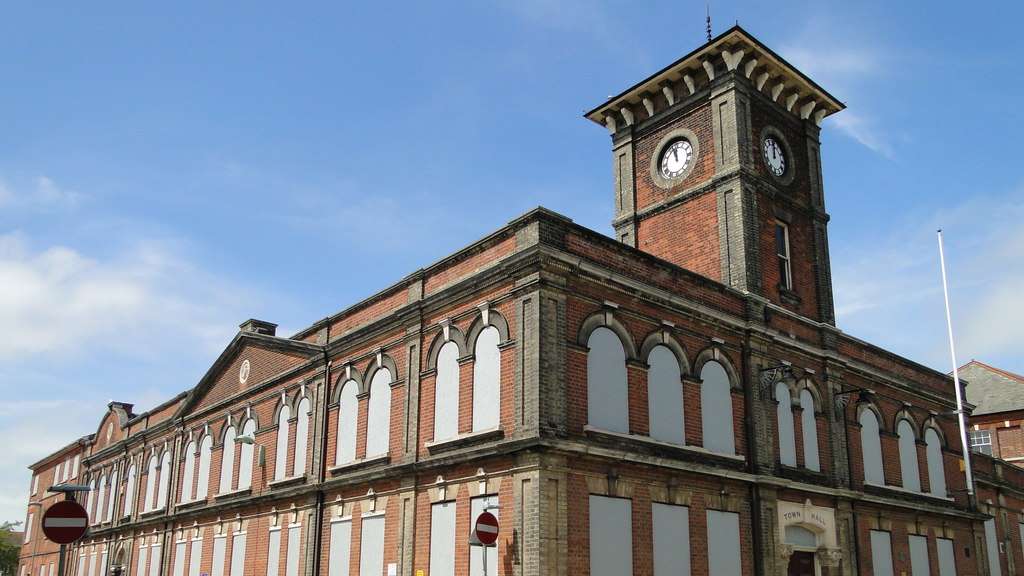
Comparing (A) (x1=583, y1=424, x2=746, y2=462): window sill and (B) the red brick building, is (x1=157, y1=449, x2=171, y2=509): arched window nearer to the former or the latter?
(B) the red brick building

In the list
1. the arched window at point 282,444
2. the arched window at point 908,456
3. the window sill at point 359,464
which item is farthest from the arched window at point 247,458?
the arched window at point 908,456

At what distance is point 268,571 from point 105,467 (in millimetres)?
23871

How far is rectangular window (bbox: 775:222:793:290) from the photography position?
1091 inches

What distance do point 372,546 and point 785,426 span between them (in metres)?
11.7

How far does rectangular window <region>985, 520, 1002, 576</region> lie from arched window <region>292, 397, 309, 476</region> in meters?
24.4

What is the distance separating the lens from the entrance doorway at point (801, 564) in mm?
24075

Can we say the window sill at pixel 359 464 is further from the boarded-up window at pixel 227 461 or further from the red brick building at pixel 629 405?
the boarded-up window at pixel 227 461

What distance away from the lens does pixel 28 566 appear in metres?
60.5

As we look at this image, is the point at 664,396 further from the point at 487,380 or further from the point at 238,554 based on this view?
the point at 238,554

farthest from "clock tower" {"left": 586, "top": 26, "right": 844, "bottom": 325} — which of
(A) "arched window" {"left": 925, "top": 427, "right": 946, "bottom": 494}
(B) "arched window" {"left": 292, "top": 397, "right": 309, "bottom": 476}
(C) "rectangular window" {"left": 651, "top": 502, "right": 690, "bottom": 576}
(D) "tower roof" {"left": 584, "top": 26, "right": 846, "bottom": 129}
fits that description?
(B) "arched window" {"left": 292, "top": 397, "right": 309, "bottom": 476}

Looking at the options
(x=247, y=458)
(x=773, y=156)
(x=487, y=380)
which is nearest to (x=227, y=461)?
(x=247, y=458)

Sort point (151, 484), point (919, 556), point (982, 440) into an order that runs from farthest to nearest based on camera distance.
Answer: point (982, 440) → point (151, 484) → point (919, 556)

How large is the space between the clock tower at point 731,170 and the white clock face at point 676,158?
38 mm

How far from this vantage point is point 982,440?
48250 millimetres
